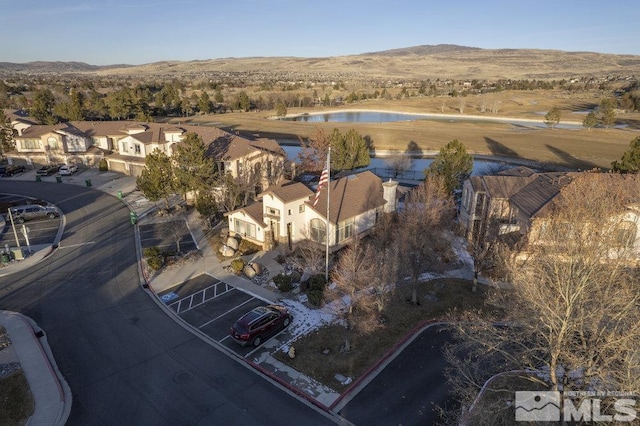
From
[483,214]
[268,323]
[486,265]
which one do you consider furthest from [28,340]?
[483,214]

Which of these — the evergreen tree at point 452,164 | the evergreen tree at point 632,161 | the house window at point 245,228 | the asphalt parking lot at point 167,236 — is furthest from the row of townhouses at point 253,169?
the evergreen tree at point 632,161

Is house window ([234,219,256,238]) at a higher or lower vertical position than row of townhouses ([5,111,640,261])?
lower

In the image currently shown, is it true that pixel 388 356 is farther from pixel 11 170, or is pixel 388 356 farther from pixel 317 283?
pixel 11 170

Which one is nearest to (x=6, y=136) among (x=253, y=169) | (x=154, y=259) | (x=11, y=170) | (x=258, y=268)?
(x=11, y=170)

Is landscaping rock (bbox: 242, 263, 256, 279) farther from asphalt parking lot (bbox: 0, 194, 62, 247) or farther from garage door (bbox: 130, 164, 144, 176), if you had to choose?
garage door (bbox: 130, 164, 144, 176)

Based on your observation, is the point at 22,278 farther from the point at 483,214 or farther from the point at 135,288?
the point at 483,214

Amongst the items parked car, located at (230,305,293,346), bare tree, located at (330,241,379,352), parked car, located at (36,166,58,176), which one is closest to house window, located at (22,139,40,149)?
parked car, located at (36,166,58,176)

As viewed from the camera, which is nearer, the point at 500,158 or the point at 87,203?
the point at 87,203
